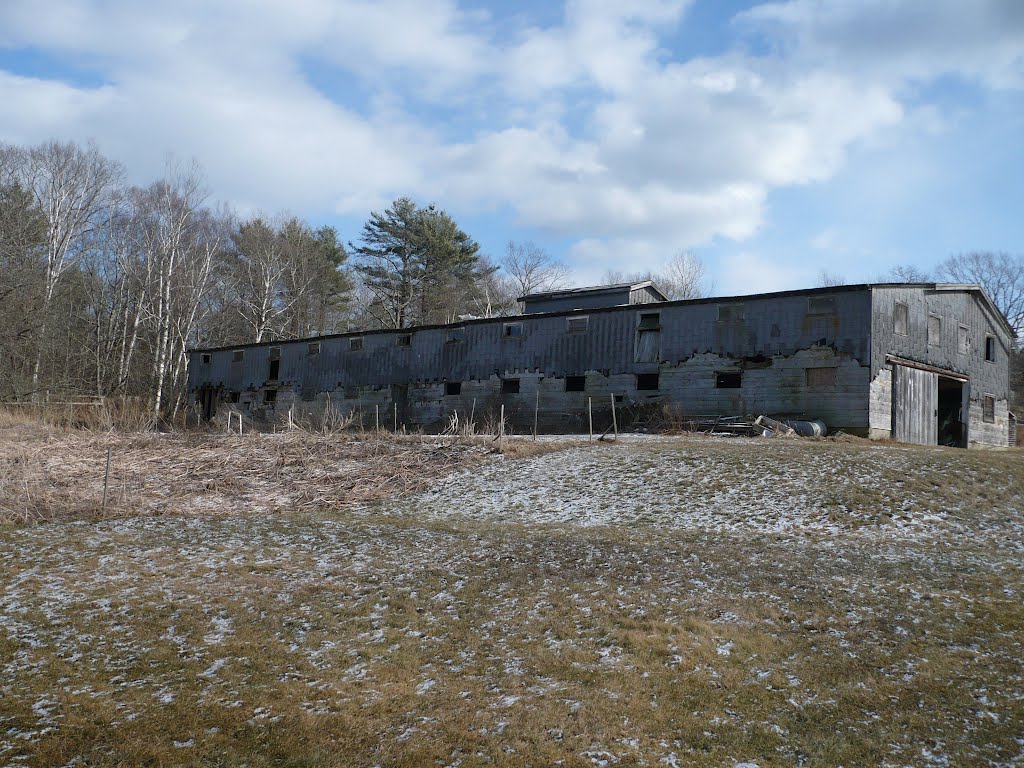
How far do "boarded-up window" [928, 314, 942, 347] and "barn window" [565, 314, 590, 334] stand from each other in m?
13.4

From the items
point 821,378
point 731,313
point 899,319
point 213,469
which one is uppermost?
point 731,313

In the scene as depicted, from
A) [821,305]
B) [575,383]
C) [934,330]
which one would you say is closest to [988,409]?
[934,330]

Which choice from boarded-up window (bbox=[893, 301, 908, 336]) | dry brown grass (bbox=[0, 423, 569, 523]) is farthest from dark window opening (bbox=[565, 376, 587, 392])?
boarded-up window (bbox=[893, 301, 908, 336])

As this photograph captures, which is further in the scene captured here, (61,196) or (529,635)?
(61,196)

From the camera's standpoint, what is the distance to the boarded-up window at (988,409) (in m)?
32.7

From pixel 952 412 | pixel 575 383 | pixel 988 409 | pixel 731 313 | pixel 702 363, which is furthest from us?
pixel 988 409

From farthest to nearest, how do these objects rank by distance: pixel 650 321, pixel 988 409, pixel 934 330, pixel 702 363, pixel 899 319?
pixel 988 409 < pixel 650 321 < pixel 934 330 < pixel 702 363 < pixel 899 319

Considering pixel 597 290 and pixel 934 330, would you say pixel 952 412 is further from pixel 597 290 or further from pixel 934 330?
pixel 597 290

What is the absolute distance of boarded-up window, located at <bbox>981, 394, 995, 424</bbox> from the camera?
107ft

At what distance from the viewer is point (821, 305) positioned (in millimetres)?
27156

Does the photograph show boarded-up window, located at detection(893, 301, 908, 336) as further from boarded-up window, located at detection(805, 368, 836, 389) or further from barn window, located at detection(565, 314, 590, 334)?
barn window, located at detection(565, 314, 590, 334)

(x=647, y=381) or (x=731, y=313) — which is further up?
(x=731, y=313)

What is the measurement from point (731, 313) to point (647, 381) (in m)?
4.15

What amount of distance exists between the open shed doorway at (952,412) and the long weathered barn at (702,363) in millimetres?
60
